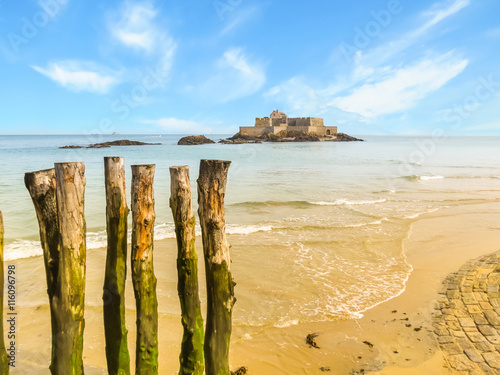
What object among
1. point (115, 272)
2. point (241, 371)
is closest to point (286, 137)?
point (241, 371)

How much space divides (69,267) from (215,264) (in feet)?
4.73

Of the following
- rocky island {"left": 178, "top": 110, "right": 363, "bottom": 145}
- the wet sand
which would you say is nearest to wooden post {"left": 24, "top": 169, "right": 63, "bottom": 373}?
the wet sand

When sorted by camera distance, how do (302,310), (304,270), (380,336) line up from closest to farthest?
(380,336)
(302,310)
(304,270)

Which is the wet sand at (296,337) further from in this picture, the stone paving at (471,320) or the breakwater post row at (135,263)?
the breakwater post row at (135,263)

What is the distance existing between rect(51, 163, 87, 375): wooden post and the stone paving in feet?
15.4

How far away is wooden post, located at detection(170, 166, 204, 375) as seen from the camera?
3801 mm

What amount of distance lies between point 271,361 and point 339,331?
55.1 inches

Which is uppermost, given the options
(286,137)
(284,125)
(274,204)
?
(284,125)

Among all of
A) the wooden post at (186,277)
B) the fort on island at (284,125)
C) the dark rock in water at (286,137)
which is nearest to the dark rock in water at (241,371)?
the wooden post at (186,277)

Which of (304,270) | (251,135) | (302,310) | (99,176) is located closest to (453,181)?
(304,270)

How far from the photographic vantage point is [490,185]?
74.4 feet

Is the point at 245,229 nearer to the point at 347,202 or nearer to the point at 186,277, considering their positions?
the point at 347,202

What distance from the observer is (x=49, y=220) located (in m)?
3.23

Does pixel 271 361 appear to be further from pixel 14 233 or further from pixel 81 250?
pixel 14 233
